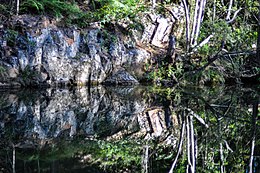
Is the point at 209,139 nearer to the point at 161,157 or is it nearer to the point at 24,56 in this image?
the point at 161,157

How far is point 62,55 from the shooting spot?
33.3ft

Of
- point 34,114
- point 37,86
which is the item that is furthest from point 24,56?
point 34,114

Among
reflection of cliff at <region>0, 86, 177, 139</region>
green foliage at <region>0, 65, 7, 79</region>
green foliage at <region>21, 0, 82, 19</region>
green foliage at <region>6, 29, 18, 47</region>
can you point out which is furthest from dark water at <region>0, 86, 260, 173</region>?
green foliage at <region>21, 0, 82, 19</region>

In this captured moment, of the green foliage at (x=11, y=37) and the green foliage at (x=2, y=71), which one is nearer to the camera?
the green foliage at (x=2, y=71)

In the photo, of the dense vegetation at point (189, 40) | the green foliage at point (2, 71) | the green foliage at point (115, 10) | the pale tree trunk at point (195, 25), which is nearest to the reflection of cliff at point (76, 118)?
the green foliage at point (2, 71)

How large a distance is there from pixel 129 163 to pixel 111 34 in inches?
361

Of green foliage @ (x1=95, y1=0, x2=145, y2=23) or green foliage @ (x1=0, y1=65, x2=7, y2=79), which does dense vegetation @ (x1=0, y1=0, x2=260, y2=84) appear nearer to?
green foliage @ (x1=95, y1=0, x2=145, y2=23)

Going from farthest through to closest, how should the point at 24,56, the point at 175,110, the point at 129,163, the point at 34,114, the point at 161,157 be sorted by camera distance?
1. the point at 24,56
2. the point at 175,110
3. the point at 34,114
4. the point at 161,157
5. the point at 129,163

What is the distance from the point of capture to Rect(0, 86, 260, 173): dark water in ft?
8.75

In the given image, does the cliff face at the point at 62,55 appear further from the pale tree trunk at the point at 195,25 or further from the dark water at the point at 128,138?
the dark water at the point at 128,138

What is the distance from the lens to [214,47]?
477 inches

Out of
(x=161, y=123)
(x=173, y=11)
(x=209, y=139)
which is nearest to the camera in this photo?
(x=209, y=139)

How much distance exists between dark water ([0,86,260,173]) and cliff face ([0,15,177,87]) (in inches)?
150

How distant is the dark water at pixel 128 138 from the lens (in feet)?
8.75
